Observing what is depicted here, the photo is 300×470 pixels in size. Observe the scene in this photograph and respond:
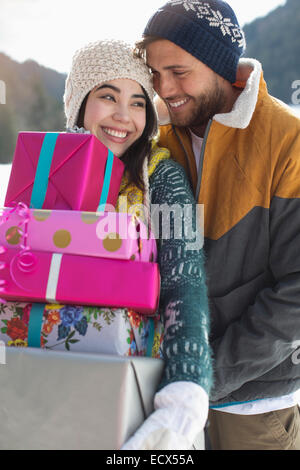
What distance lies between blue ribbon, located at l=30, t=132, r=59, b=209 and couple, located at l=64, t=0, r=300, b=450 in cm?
26

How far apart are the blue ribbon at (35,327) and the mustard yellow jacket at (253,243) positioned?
59cm

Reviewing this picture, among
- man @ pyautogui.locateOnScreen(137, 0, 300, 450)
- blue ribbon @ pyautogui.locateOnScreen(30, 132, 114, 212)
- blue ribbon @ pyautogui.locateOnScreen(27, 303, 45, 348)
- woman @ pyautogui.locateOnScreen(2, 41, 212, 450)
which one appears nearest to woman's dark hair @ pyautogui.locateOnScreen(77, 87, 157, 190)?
woman @ pyautogui.locateOnScreen(2, 41, 212, 450)

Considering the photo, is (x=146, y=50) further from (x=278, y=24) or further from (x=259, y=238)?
(x=278, y=24)

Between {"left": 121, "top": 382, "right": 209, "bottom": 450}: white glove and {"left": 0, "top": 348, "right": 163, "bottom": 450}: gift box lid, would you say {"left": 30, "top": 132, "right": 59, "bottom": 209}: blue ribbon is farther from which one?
{"left": 121, "top": 382, "right": 209, "bottom": 450}: white glove

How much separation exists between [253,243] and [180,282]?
0.39 metres

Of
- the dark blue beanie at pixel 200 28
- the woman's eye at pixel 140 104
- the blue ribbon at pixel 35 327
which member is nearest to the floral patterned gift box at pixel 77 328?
the blue ribbon at pixel 35 327

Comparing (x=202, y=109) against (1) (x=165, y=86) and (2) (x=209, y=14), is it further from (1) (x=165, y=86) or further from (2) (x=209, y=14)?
(2) (x=209, y=14)

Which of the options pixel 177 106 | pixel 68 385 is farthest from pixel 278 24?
pixel 68 385

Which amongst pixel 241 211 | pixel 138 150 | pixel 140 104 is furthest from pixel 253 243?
pixel 140 104

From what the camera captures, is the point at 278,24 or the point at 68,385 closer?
the point at 68,385

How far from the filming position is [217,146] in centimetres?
131

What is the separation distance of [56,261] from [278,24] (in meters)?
17.9

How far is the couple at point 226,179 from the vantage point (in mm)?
1234

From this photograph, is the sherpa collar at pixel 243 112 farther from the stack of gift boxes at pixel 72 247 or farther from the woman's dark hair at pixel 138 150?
the stack of gift boxes at pixel 72 247
